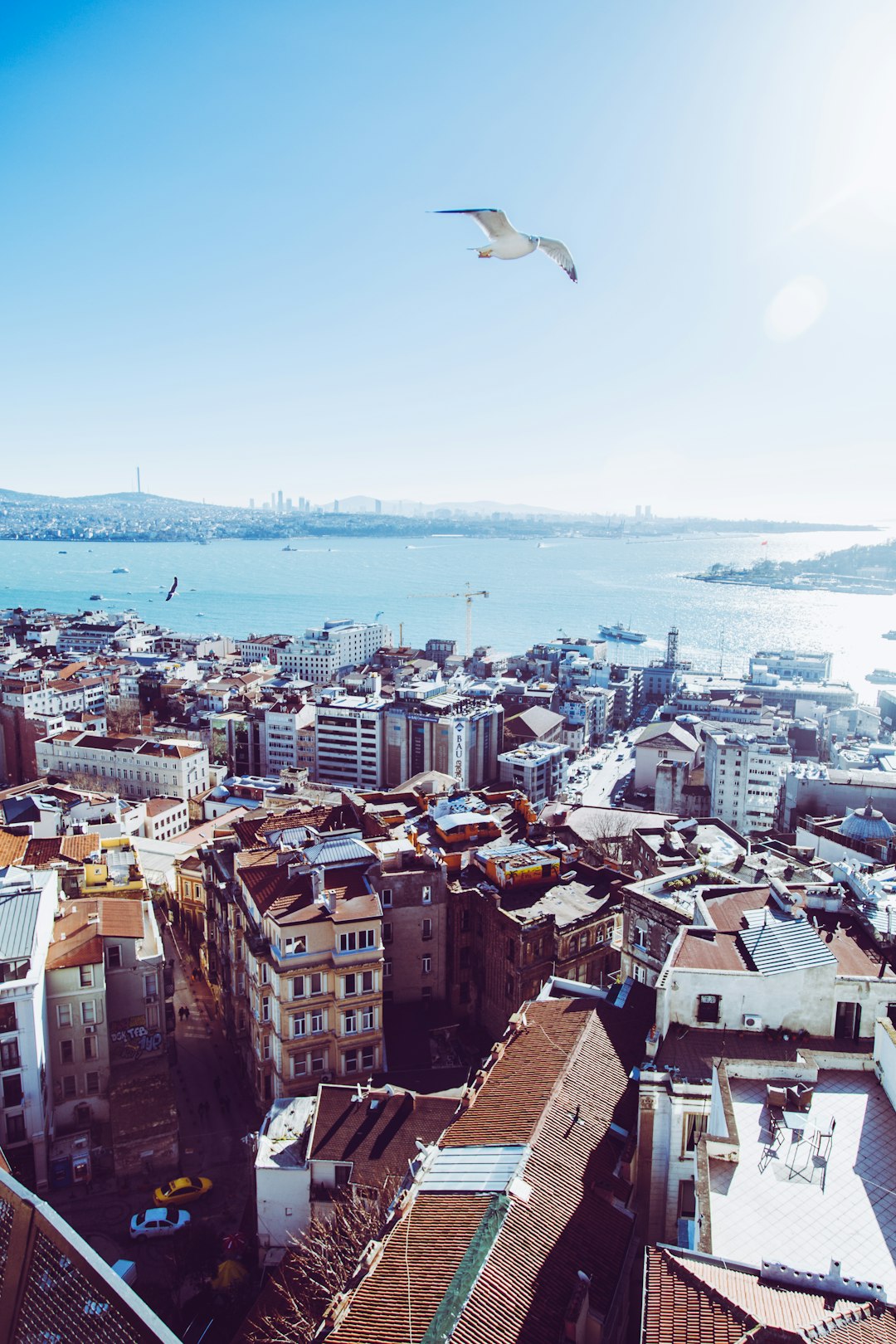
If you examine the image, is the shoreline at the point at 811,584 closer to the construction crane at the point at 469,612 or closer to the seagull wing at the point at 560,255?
the construction crane at the point at 469,612

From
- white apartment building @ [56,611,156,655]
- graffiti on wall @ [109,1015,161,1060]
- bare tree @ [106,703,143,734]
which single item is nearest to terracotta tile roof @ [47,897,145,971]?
graffiti on wall @ [109,1015,161,1060]

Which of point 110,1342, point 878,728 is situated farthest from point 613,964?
point 878,728

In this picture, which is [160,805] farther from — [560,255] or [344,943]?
[560,255]

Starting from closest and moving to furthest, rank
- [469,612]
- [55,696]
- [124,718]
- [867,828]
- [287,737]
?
1. [867,828]
2. [287,737]
3. [55,696]
4. [124,718]
5. [469,612]

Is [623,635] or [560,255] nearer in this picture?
[560,255]

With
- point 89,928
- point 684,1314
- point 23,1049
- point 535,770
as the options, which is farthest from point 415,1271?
point 535,770

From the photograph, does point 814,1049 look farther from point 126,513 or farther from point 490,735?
point 126,513
